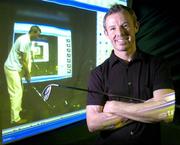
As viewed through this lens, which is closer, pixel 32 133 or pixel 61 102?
pixel 32 133

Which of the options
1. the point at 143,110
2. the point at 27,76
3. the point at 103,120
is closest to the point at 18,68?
the point at 27,76

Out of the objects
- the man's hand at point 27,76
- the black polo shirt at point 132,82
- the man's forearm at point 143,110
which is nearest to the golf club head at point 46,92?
the man's hand at point 27,76

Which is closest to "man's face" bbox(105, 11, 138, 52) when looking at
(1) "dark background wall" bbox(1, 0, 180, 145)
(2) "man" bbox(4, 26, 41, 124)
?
(2) "man" bbox(4, 26, 41, 124)

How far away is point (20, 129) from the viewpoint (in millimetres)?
1917

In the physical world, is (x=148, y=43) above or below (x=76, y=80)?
above

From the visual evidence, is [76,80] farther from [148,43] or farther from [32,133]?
[148,43]

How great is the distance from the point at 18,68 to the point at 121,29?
0.60 meters

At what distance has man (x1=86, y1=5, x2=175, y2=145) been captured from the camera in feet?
5.96

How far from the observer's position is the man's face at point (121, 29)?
1.89 m

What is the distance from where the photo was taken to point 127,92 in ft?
→ 6.31

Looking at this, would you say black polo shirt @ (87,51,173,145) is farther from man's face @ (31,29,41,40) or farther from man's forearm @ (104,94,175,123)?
man's face @ (31,29,41,40)

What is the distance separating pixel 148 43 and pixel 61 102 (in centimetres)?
124

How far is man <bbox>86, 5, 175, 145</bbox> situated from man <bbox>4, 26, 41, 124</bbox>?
14.7 inches

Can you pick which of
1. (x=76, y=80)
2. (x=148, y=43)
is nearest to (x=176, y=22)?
(x=148, y=43)
